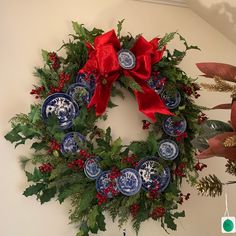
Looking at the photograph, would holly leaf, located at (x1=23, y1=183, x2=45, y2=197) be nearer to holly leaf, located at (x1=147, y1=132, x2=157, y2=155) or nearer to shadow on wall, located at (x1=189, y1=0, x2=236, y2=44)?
holly leaf, located at (x1=147, y1=132, x2=157, y2=155)

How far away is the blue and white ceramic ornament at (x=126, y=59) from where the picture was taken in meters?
1.31

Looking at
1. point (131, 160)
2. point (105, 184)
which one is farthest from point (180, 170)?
point (105, 184)

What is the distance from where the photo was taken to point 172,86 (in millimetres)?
1384

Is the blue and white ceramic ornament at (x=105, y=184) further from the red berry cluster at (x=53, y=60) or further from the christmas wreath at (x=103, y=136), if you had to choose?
the red berry cluster at (x=53, y=60)

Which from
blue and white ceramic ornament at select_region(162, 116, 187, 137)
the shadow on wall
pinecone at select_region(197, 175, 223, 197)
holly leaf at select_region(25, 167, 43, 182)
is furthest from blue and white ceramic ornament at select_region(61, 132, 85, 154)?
the shadow on wall

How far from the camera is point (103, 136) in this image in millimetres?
1336

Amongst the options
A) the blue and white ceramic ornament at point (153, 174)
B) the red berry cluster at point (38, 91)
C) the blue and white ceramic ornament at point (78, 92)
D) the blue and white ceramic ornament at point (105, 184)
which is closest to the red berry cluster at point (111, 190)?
the blue and white ceramic ornament at point (105, 184)

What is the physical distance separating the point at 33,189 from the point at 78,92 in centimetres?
40

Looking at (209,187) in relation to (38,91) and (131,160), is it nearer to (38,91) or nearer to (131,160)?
(131,160)

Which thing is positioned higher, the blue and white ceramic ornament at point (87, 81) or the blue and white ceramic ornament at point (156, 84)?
the blue and white ceramic ornament at point (87, 81)

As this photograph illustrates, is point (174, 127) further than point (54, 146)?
Yes

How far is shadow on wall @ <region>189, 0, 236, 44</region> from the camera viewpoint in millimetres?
1488

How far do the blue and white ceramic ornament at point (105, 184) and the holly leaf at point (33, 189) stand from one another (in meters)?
0.21

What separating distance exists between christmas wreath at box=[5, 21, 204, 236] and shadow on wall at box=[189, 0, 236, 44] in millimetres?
321
